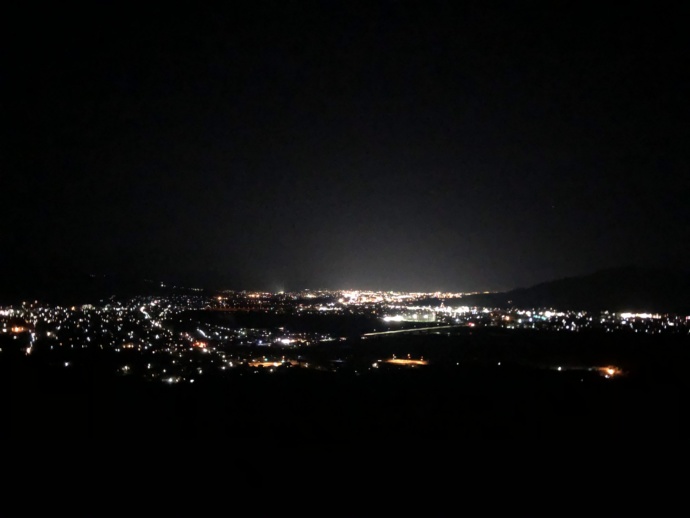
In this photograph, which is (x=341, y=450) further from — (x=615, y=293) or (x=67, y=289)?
(x=67, y=289)

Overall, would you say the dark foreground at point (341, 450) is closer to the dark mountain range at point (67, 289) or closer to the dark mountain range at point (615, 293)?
the dark mountain range at point (615, 293)

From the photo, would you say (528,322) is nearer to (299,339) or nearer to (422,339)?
(422,339)

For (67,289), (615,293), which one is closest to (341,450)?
(615,293)

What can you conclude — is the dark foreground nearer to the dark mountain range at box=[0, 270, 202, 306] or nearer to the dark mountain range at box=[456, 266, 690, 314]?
the dark mountain range at box=[456, 266, 690, 314]

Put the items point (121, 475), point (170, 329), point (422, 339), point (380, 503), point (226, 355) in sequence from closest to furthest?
point (380, 503)
point (121, 475)
point (226, 355)
point (422, 339)
point (170, 329)

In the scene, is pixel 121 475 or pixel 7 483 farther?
pixel 121 475

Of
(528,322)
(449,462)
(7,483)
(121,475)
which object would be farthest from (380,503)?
(528,322)

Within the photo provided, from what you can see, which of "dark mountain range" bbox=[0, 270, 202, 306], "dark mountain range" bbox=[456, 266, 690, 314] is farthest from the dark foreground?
"dark mountain range" bbox=[0, 270, 202, 306]

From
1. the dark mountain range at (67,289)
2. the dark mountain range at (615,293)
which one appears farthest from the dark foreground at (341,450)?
the dark mountain range at (67,289)
